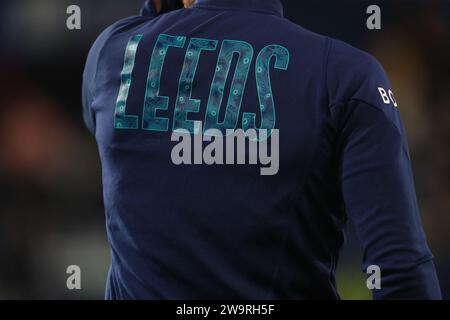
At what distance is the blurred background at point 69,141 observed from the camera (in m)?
4.11

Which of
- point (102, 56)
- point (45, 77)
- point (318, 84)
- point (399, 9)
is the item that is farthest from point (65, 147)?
point (318, 84)

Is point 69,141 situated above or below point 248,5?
below

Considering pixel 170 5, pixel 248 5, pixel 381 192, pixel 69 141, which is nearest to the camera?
pixel 381 192

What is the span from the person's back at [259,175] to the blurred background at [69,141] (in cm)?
263

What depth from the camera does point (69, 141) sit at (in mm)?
4301

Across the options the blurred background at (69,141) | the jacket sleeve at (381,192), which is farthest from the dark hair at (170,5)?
the blurred background at (69,141)

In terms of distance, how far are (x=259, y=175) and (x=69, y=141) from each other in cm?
301

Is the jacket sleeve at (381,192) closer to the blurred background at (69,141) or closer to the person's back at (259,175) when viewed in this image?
the person's back at (259,175)

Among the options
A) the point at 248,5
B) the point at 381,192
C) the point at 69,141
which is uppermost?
the point at 248,5

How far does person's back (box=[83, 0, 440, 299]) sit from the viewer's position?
1.43 m

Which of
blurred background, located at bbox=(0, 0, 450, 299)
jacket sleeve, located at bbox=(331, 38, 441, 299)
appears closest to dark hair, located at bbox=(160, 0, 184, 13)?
jacket sleeve, located at bbox=(331, 38, 441, 299)

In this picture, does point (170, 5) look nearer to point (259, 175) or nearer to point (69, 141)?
point (259, 175)

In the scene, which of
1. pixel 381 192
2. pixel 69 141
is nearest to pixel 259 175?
pixel 381 192
